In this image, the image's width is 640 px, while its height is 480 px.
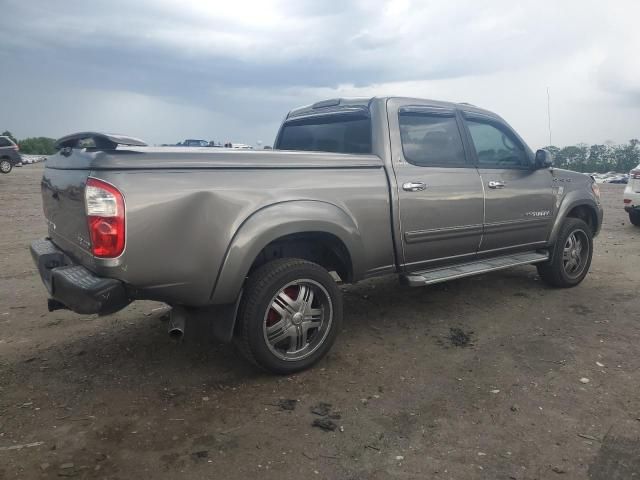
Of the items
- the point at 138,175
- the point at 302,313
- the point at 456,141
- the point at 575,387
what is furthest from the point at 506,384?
the point at 138,175

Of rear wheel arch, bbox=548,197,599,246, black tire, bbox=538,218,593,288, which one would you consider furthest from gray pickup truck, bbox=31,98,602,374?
black tire, bbox=538,218,593,288

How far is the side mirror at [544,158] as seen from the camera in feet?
16.3

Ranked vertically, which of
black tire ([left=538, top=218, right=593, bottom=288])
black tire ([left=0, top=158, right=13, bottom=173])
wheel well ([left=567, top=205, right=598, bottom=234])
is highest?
black tire ([left=0, top=158, right=13, bottom=173])

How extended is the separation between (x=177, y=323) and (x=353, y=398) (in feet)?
3.78

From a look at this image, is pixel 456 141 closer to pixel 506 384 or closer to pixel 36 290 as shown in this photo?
pixel 506 384

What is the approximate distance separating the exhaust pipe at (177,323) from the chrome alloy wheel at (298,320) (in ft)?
1.63

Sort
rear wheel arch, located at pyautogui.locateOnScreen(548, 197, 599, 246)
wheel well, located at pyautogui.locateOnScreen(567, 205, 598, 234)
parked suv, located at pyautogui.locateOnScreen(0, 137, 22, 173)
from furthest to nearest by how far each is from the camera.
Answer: parked suv, located at pyautogui.locateOnScreen(0, 137, 22, 173)
wheel well, located at pyautogui.locateOnScreen(567, 205, 598, 234)
rear wheel arch, located at pyautogui.locateOnScreen(548, 197, 599, 246)

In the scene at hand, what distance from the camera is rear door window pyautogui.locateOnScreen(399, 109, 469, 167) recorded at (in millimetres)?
4082

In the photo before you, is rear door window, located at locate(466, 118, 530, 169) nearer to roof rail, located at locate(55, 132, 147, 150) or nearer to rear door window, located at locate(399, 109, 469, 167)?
rear door window, located at locate(399, 109, 469, 167)

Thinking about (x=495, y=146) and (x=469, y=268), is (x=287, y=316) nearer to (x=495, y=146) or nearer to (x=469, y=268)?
(x=469, y=268)

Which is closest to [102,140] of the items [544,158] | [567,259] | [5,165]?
[544,158]

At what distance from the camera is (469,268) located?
441 centimetres

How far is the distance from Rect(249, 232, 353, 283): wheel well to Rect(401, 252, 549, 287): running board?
0.57 m

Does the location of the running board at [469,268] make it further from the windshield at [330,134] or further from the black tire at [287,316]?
the windshield at [330,134]
